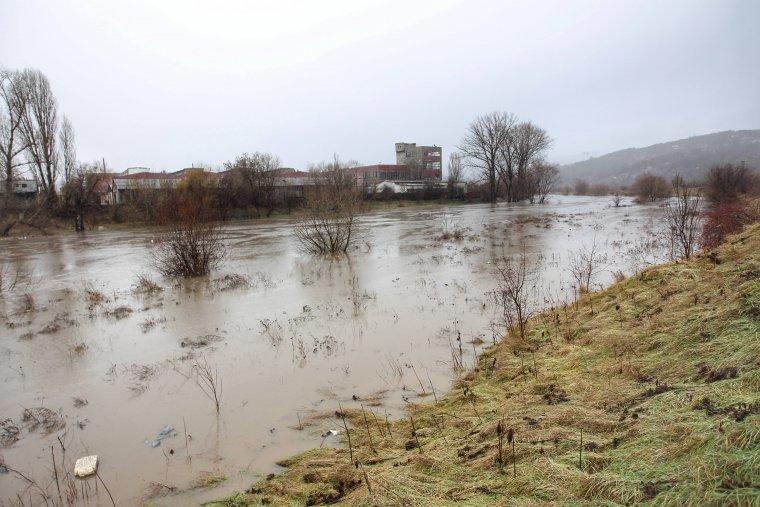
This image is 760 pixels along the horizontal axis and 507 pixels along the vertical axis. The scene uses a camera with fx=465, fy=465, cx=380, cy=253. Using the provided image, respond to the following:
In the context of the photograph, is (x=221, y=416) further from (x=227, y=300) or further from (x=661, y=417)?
(x=227, y=300)

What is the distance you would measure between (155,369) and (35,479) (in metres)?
3.22

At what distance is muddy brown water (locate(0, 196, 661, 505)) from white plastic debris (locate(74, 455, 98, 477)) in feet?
0.40

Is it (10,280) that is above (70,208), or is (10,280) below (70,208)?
below

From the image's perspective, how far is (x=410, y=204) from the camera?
220 feet

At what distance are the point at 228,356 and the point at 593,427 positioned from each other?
21.8 feet

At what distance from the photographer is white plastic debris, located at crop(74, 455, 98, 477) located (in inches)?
201

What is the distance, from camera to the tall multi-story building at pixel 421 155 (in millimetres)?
93938

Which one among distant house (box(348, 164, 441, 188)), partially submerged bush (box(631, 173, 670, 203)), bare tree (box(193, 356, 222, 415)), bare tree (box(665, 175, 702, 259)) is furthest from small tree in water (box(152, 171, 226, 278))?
distant house (box(348, 164, 441, 188))

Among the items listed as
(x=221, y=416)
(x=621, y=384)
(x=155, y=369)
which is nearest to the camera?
(x=621, y=384)

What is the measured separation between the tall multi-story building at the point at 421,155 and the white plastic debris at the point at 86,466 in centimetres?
9073

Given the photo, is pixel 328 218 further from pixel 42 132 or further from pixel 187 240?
pixel 42 132

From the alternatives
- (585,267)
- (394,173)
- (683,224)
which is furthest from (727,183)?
(394,173)

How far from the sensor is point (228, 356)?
872 centimetres

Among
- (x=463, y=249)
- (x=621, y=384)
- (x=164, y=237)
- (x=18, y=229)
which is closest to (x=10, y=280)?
(x=164, y=237)
